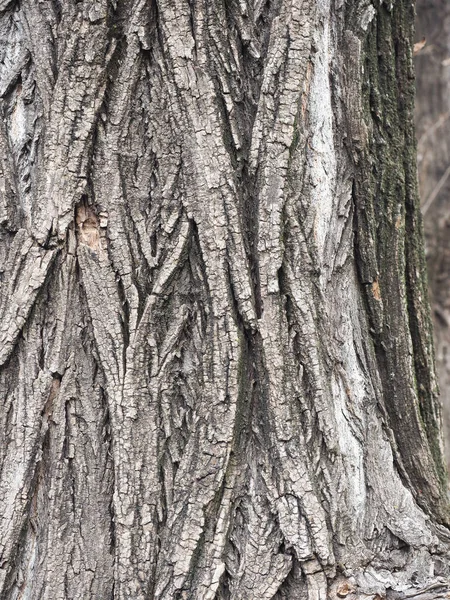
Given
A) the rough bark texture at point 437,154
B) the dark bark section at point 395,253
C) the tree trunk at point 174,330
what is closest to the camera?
the tree trunk at point 174,330

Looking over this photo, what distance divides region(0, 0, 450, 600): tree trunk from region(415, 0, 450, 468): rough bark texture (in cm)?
344

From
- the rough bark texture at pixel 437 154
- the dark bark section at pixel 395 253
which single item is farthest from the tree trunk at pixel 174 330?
the rough bark texture at pixel 437 154

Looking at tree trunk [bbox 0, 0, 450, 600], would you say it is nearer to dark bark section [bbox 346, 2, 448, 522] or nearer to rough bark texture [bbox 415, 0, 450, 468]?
dark bark section [bbox 346, 2, 448, 522]

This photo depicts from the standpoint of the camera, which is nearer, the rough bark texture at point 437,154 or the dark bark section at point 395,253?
the dark bark section at point 395,253

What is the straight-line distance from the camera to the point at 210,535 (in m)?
1.53

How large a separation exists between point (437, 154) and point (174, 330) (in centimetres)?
420

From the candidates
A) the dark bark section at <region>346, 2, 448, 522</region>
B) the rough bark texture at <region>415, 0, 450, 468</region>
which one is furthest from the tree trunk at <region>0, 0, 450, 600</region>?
the rough bark texture at <region>415, 0, 450, 468</region>

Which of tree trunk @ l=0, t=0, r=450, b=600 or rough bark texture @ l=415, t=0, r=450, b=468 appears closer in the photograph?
tree trunk @ l=0, t=0, r=450, b=600

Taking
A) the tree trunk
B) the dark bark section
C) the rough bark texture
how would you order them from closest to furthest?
1. the tree trunk
2. the dark bark section
3. the rough bark texture

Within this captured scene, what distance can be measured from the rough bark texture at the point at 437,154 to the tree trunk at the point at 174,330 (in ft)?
11.3

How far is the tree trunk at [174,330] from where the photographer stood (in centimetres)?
154

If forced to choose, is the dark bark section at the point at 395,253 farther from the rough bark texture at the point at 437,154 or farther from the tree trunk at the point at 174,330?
the rough bark texture at the point at 437,154

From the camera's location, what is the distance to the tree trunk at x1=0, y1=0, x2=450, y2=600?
154cm

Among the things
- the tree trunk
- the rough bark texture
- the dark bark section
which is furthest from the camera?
the rough bark texture
